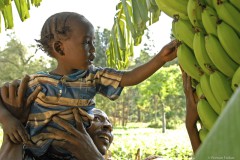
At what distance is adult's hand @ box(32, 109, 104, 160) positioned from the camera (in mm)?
1061

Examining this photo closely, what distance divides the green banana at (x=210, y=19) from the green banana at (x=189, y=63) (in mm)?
57

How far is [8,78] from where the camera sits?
65.6 feet

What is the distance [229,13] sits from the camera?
45cm

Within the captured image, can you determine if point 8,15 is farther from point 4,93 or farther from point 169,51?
point 169,51

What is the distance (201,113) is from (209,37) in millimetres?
100

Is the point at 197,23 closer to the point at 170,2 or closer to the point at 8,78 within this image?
the point at 170,2

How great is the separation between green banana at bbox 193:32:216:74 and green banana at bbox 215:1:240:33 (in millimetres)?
38

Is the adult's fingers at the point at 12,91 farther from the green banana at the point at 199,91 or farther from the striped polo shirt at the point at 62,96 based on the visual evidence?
the green banana at the point at 199,91

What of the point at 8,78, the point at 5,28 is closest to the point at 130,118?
the point at 8,78

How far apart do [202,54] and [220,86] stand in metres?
0.05

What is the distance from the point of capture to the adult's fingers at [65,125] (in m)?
1.09

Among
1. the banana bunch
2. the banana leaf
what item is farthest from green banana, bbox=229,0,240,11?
the banana leaf

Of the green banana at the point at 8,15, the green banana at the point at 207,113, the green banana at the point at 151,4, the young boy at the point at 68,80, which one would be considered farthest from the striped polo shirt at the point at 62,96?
the green banana at the point at 8,15

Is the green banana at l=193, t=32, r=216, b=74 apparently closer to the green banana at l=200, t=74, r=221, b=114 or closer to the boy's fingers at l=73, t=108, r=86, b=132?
the green banana at l=200, t=74, r=221, b=114
